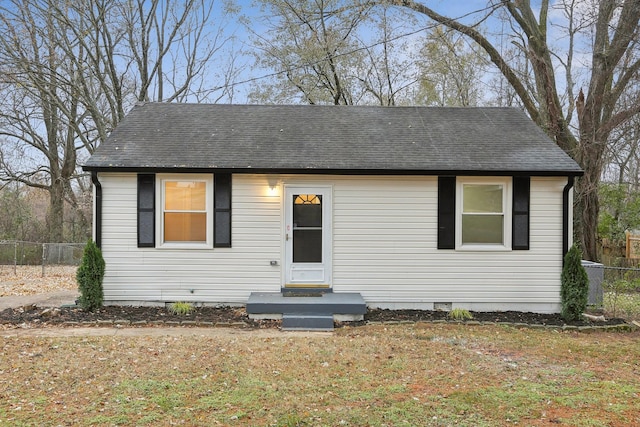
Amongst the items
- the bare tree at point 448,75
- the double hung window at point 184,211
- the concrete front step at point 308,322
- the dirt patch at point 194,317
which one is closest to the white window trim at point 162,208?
the double hung window at point 184,211

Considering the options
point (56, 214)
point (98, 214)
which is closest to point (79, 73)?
point (56, 214)

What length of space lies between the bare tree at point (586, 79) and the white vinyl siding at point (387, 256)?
6074 millimetres

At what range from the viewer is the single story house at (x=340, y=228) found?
8305mm

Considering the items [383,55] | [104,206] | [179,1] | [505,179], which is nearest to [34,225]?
[179,1]

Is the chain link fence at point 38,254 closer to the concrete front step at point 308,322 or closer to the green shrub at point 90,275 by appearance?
the green shrub at point 90,275

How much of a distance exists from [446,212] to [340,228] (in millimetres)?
1934

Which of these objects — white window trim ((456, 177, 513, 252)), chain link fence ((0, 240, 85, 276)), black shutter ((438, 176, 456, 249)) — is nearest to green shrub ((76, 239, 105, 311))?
black shutter ((438, 176, 456, 249))

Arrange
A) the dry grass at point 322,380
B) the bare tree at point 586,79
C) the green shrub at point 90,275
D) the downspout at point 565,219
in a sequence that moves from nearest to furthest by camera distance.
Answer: the dry grass at point 322,380 < the green shrub at point 90,275 < the downspout at point 565,219 < the bare tree at point 586,79

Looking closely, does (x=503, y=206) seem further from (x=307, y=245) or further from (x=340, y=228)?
(x=307, y=245)

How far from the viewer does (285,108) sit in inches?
417

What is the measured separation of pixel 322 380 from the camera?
4859 mm

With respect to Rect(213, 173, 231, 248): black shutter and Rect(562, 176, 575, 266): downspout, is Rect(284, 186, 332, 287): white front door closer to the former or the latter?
Rect(213, 173, 231, 248): black shutter

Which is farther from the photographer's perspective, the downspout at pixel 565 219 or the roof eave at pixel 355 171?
the downspout at pixel 565 219

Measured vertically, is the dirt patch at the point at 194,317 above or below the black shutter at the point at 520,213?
below
